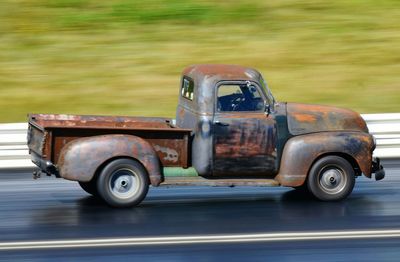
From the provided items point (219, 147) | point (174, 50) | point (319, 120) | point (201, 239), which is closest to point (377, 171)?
point (319, 120)

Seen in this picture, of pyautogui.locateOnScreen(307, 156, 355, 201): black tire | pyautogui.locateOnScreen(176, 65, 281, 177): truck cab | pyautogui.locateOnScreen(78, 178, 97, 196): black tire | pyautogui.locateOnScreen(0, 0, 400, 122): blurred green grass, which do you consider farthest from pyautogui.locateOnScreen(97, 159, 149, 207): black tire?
pyautogui.locateOnScreen(0, 0, 400, 122): blurred green grass

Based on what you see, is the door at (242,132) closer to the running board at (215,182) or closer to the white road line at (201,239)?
the running board at (215,182)

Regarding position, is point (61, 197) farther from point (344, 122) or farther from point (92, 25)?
point (92, 25)

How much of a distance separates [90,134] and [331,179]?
3.05 metres

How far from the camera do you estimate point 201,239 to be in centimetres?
1009

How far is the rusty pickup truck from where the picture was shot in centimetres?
1128

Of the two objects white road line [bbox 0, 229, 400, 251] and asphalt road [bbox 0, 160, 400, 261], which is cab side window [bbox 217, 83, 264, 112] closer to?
asphalt road [bbox 0, 160, 400, 261]

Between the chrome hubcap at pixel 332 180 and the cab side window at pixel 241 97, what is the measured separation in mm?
1140

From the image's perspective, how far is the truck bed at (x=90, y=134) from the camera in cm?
1126

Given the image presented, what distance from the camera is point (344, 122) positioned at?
12.1 m

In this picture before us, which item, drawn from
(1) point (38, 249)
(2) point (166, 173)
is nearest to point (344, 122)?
(2) point (166, 173)

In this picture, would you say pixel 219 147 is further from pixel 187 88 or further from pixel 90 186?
pixel 90 186

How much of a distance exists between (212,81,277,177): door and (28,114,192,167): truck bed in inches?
16.4

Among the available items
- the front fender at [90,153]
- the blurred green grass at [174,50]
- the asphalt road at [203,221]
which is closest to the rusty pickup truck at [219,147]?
the front fender at [90,153]
